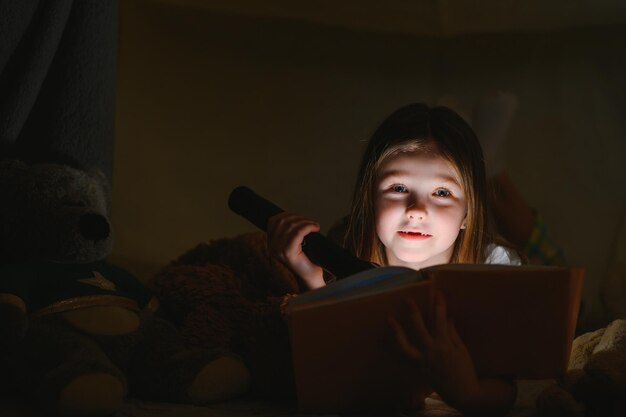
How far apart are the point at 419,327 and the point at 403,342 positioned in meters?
0.02

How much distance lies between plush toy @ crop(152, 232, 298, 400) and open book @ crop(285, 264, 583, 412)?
0.10 metres

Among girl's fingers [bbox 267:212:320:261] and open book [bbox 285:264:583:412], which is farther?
girl's fingers [bbox 267:212:320:261]

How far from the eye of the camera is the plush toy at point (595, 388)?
0.76 m

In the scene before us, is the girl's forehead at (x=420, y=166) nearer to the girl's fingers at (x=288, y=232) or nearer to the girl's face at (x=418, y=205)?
the girl's face at (x=418, y=205)

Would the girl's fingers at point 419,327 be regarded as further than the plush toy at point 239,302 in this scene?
No

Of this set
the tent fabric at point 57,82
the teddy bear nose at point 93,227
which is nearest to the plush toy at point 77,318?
the teddy bear nose at point 93,227

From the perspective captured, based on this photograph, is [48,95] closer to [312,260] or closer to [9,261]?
[9,261]

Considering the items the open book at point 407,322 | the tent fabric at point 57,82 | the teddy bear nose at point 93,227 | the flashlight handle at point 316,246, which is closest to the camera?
the open book at point 407,322

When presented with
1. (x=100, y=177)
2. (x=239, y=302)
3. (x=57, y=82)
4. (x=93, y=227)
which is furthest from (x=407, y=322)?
(x=57, y=82)

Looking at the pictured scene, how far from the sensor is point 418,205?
1020 millimetres

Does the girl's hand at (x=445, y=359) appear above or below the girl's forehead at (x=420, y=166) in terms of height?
below

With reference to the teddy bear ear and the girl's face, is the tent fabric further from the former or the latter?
the girl's face

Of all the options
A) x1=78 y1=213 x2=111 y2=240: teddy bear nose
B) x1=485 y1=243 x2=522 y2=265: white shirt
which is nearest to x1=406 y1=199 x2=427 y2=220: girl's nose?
x1=485 y1=243 x2=522 y2=265: white shirt

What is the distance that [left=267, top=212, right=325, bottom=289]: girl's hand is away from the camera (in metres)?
0.96
